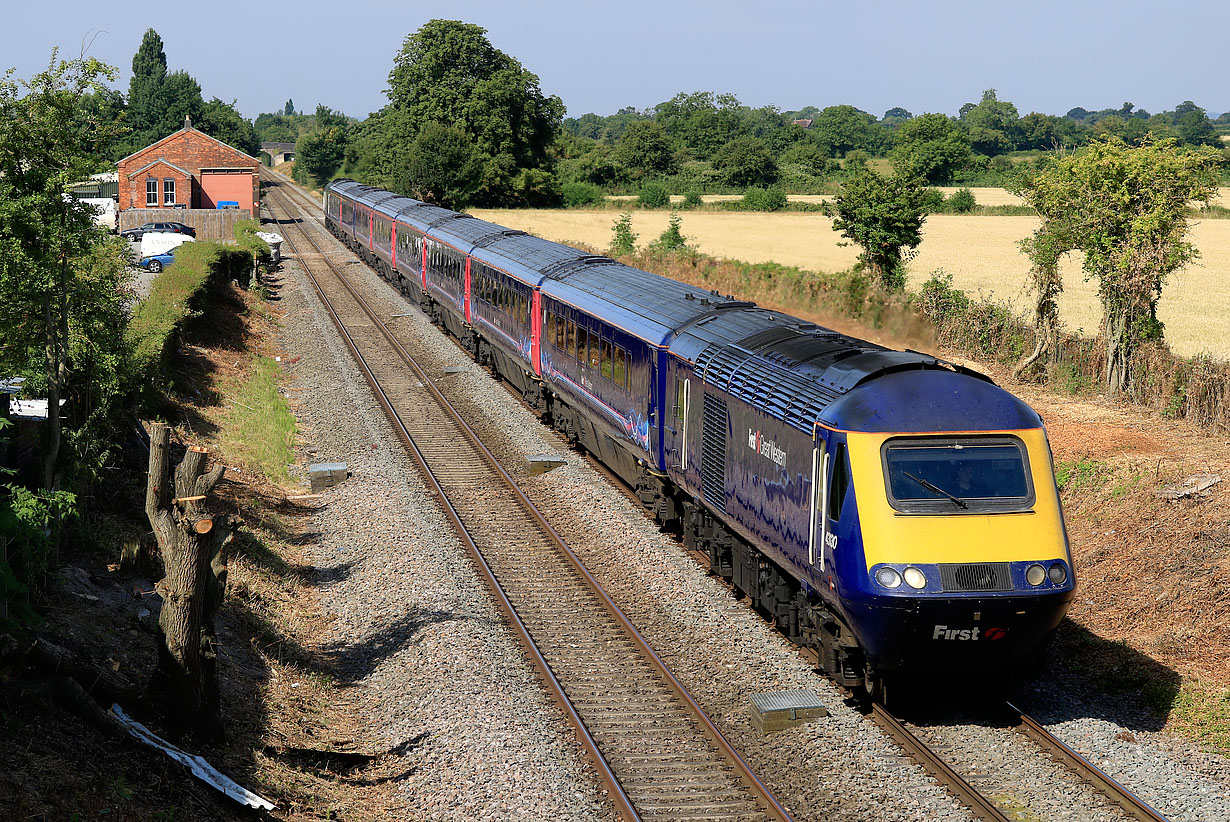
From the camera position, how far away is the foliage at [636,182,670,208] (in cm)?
8719

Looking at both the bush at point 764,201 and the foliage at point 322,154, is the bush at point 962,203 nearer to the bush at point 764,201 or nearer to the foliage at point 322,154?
the bush at point 764,201

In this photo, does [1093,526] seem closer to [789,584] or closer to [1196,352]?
[789,584]

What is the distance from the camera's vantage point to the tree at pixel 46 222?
38.2 feet

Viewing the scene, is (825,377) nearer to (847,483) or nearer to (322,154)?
(847,483)

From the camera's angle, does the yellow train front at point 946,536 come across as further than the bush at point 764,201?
No

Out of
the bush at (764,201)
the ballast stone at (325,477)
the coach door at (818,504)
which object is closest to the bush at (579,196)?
the bush at (764,201)

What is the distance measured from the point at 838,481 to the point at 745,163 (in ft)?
296

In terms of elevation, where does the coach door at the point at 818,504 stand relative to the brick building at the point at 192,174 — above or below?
below

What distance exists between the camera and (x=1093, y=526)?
15.8 meters

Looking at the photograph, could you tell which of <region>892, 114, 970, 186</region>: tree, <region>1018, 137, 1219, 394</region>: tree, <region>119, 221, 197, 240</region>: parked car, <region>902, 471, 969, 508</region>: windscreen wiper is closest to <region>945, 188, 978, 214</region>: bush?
<region>892, 114, 970, 186</region>: tree

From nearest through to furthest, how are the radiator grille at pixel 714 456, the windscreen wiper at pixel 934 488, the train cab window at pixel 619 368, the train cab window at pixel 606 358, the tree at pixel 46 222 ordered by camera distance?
the windscreen wiper at pixel 934 488 → the tree at pixel 46 222 → the radiator grille at pixel 714 456 → the train cab window at pixel 619 368 → the train cab window at pixel 606 358

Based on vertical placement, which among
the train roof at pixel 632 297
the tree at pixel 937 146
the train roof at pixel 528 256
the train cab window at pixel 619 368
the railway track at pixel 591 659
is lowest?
the railway track at pixel 591 659

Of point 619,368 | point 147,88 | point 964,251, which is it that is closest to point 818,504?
point 619,368

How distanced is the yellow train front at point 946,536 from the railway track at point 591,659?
1.83 meters
